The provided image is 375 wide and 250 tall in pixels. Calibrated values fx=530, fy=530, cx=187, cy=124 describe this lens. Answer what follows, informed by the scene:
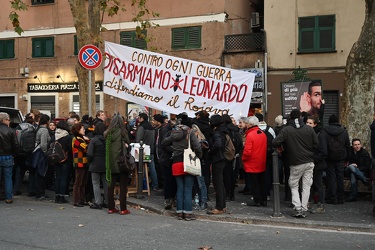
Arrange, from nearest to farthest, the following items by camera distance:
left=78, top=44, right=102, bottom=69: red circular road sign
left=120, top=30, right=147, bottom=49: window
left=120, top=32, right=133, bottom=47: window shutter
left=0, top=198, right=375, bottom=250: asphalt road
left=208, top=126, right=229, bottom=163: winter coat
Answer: left=0, top=198, right=375, bottom=250: asphalt road
left=208, top=126, right=229, bottom=163: winter coat
left=78, top=44, right=102, bottom=69: red circular road sign
left=120, top=30, right=147, bottom=49: window
left=120, top=32, right=133, bottom=47: window shutter

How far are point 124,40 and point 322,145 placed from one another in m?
16.5

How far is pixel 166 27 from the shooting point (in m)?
24.5

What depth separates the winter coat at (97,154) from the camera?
10.2 meters

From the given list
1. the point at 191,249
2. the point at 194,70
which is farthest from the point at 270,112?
the point at 191,249

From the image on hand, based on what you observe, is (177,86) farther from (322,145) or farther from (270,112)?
(270,112)

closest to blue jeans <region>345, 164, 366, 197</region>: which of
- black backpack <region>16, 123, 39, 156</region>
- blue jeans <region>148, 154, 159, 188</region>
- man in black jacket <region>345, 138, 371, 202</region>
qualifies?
man in black jacket <region>345, 138, 371, 202</region>

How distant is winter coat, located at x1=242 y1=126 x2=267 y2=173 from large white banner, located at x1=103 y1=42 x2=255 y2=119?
239cm

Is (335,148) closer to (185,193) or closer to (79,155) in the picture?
(185,193)

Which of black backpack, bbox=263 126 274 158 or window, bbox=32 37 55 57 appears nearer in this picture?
black backpack, bbox=263 126 274 158

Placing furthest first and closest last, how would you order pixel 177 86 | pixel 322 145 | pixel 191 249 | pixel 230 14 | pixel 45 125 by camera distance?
pixel 230 14 → pixel 177 86 → pixel 45 125 → pixel 322 145 → pixel 191 249

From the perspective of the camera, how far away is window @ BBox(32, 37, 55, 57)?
2680 centimetres

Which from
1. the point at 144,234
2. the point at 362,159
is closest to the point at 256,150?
the point at 362,159

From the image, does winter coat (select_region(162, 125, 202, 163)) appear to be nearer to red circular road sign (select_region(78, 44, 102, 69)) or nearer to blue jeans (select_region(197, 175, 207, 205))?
blue jeans (select_region(197, 175, 207, 205))

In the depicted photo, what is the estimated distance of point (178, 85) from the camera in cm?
1297
